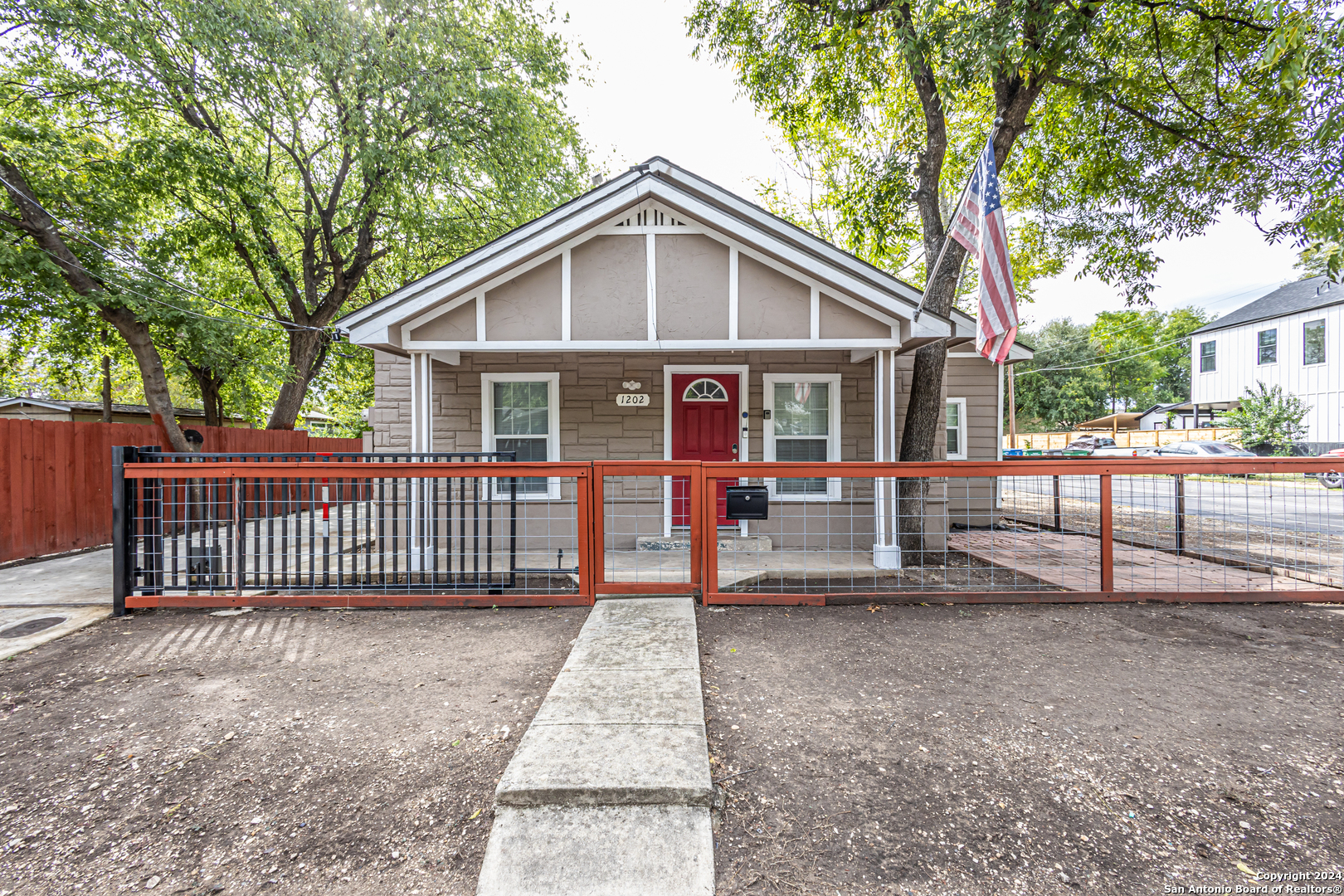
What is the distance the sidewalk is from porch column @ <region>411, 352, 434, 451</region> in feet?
9.35

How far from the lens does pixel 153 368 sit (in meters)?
9.91

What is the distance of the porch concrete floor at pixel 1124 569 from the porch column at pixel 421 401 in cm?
572

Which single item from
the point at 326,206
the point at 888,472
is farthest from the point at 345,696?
the point at 326,206

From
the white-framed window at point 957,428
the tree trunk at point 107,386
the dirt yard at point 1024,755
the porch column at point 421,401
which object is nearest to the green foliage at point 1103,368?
the white-framed window at point 957,428

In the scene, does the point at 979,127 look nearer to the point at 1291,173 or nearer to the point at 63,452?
the point at 1291,173

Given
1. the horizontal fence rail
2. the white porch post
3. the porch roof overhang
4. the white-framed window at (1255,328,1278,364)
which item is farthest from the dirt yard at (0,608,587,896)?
the white-framed window at (1255,328,1278,364)

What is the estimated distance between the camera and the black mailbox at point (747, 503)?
171 inches

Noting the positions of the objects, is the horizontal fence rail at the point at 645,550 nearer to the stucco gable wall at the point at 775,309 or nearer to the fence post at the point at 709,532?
the fence post at the point at 709,532

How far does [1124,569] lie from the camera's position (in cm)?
566

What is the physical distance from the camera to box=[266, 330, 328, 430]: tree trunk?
12.8m

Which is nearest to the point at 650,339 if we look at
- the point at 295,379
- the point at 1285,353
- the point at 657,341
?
the point at 657,341

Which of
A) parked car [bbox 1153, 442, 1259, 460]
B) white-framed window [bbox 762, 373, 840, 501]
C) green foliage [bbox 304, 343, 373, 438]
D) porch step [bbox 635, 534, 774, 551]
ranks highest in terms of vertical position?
green foliage [bbox 304, 343, 373, 438]

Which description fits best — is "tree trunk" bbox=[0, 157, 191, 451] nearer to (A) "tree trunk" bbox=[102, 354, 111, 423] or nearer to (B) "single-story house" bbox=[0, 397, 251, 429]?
(A) "tree trunk" bbox=[102, 354, 111, 423]

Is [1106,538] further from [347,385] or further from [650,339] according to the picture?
[347,385]
